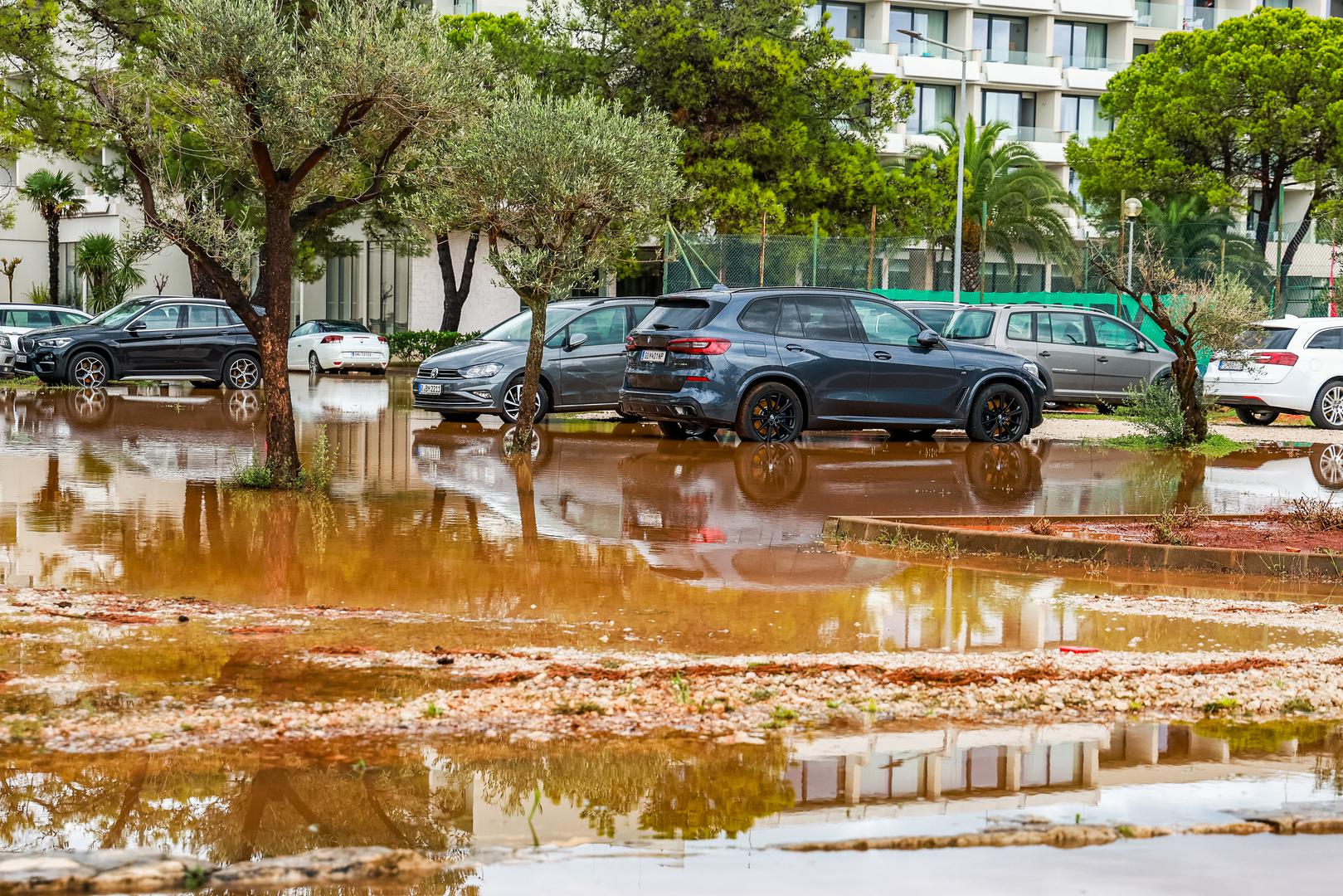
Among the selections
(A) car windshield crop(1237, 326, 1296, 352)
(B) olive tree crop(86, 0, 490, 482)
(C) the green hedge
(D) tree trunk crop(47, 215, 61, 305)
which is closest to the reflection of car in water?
(B) olive tree crop(86, 0, 490, 482)

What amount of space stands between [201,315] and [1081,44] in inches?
1868

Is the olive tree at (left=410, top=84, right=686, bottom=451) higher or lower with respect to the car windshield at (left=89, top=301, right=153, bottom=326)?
higher

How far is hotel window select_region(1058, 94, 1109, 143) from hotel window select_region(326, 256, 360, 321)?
97.4 ft

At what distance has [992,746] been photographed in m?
5.91

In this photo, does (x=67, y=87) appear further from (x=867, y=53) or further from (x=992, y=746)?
(x=867, y=53)

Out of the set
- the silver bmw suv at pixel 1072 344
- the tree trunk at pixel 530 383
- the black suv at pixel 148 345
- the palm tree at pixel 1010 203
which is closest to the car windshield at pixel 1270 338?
the silver bmw suv at pixel 1072 344

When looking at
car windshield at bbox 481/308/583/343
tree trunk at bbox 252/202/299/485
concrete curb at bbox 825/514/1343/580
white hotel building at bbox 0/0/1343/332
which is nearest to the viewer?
concrete curb at bbox 825/514/1343/580

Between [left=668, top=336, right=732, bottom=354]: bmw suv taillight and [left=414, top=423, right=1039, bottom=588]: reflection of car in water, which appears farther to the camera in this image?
[left=668, top=336, right=732, bottom=354]: bmw suv taillight

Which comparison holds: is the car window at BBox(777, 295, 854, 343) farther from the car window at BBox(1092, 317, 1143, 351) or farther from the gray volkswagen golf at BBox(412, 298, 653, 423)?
the car window at BBox(1092, 317, 1143, 351)

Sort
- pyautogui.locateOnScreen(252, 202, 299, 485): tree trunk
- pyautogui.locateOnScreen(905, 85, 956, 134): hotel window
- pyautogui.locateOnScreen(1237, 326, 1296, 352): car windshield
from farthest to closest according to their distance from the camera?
1. pyautogui.locateOnScreen(905, 85, 956, 134): hotel window
2. pyautogui.locateOnScreen(1237, 326, 1296, 352): car windshield
3. pyautogui.locateOnScreen(252, 202, 299, 485): tree trunk

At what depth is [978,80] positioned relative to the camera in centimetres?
6338

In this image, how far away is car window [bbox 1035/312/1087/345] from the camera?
2373 centimetres

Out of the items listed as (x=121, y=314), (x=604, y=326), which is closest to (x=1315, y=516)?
(x=604, y=326)

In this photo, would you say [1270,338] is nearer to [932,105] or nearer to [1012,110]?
[932,105]
